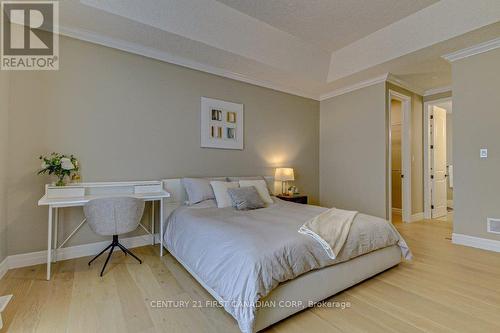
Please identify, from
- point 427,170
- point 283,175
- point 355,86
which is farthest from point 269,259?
point 427,170

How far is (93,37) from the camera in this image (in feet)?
9.33

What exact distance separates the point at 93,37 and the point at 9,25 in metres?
0.75

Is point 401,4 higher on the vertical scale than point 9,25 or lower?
higher


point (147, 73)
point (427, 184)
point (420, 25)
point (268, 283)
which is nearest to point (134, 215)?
point (268, 283)

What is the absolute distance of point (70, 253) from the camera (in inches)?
108

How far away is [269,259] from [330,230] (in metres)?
0.75

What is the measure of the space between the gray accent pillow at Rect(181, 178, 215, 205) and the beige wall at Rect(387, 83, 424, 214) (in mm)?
4120

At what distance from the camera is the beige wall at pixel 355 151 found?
4.16 meters

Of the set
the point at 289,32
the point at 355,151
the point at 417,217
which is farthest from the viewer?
the point at 417,217

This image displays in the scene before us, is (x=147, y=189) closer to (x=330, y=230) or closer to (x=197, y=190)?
(x=197, y=190)

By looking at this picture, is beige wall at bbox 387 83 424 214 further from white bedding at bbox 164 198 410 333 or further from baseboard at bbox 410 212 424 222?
white bedding at bbox 164 198 410 333

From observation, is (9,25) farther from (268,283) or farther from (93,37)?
(268,283)

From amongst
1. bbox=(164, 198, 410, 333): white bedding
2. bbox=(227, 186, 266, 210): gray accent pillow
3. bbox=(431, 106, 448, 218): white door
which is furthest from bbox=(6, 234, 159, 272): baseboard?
bbox=(431, 106, 448, 218): white door

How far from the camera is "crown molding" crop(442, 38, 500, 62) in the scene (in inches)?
119
